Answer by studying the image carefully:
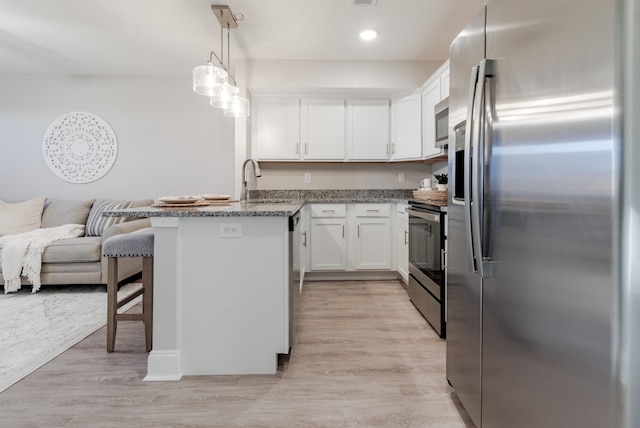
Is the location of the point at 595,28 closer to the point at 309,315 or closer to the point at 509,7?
the point at 509,7

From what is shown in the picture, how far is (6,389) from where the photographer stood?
1637mm

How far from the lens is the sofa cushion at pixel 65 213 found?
379cm

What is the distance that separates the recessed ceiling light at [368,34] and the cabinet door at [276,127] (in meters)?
1.07

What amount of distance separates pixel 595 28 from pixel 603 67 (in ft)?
0.32

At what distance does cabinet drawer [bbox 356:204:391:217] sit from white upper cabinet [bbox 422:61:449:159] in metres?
0.74

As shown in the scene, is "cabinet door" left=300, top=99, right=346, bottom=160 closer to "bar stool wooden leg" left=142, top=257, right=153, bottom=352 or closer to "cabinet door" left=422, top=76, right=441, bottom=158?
"cabinet door" left=422, top=76, right=441, bottom=158

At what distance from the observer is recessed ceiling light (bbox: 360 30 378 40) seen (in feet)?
9.81

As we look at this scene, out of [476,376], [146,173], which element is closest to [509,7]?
[476,376]

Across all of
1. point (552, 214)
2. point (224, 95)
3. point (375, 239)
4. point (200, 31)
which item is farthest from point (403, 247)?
point (200, 31)

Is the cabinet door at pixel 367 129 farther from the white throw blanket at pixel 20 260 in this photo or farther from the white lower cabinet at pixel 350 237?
the white throw blanket at pixel 20 260

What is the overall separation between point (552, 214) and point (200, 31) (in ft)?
10.9

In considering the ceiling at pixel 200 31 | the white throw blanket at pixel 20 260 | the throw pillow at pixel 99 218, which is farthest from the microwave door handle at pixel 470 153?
the white throw blanket at pixel 20 260

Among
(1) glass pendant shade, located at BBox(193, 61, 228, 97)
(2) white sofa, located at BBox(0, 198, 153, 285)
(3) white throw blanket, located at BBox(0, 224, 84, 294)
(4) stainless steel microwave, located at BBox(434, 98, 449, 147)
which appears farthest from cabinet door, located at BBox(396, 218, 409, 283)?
(3) white throw blanket, located at BBox(0, 224, 84, 294)

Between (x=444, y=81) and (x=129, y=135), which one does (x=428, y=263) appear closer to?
(x=444, y=81)
